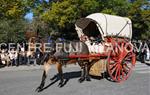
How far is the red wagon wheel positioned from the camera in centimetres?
1481

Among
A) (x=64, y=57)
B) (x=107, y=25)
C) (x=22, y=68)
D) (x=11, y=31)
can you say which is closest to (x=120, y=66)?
(x=107, y=25)

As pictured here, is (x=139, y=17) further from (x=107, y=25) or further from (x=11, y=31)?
(x=107, y=25)

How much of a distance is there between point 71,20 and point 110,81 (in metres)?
11.8

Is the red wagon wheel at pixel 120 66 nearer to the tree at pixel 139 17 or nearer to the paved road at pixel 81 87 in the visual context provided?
the paved road at pixel 81 87

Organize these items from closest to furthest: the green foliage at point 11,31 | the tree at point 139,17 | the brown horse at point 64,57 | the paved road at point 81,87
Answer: the paved road at point 81,87 → the brown horse at point 64,57 → the green foliage at point 11,31 → the tree at point 139,17

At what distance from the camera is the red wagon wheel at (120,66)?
583 inches

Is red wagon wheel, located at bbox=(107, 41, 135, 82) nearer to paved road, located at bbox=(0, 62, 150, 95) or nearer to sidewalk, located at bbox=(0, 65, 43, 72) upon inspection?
paved road, located at bbox=(0, 62, 150, 95)

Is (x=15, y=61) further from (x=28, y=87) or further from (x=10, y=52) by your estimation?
(x=28, y=87)

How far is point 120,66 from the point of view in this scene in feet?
50.1

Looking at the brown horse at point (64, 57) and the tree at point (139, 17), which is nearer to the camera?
the brown horse at point (64, 57)

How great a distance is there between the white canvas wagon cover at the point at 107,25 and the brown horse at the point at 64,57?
1.14m

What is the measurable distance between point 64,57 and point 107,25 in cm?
270

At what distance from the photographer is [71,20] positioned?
26.1m

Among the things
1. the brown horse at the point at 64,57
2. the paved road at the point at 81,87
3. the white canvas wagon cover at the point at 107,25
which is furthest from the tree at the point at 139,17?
the brown horse at the point at 64,57
